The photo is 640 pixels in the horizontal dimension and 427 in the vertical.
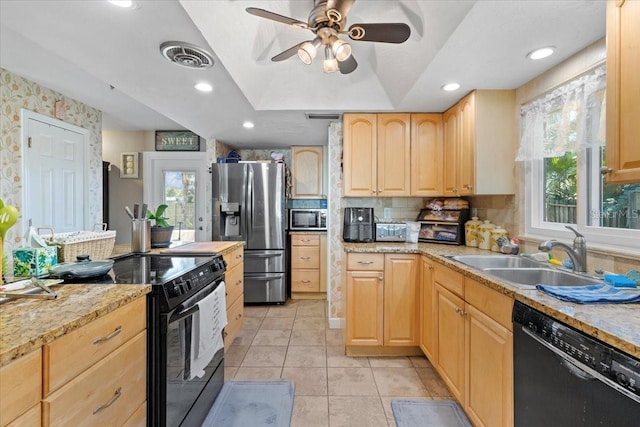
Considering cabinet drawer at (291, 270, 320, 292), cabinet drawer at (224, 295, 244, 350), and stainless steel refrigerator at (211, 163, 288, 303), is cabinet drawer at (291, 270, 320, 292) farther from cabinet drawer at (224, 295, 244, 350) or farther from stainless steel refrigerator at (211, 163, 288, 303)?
cabinet drawer at (224, 295, 244, 350)

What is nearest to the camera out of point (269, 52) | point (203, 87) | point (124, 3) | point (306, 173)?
point (124, 3)

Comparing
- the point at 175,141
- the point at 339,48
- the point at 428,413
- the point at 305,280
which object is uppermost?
the point at 175,141

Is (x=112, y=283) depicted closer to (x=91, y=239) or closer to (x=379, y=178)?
(x=91, y=239)

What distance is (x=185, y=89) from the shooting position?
2344mm

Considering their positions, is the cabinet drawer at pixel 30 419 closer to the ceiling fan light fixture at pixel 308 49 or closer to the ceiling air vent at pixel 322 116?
the ceiling fan light fixture at pixel 308 49

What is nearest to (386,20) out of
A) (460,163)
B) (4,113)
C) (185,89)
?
(460,163)

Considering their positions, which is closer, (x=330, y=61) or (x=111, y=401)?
(x=111, y=401)

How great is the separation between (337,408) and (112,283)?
4.87ft

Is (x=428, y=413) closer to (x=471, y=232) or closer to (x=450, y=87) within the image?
(x=471, y=232)

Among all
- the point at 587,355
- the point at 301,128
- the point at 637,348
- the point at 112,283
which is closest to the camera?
the point at 637,348

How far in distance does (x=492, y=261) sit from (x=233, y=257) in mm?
1974

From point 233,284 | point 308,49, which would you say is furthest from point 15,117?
point 308,49

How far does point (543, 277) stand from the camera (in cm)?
169

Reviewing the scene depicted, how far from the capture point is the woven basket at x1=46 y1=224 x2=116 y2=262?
146 centimetres
